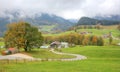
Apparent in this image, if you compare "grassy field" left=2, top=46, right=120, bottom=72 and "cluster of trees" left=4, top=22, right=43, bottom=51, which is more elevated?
"cluster of trees" left=4, top=22, right=43, bottom=51

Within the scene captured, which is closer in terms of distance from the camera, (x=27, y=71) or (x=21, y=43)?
(x=27, y=71)

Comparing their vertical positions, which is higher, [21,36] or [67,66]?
[21,36]

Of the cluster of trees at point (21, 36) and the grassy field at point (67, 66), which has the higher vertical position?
the cluster of trees at point (21, 36)

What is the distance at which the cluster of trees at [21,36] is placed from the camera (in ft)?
395

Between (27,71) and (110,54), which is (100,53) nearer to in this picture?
(110,54)

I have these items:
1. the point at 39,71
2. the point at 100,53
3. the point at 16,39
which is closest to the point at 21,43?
the point at 16,39

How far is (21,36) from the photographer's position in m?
121

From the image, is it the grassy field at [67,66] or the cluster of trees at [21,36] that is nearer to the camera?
the grassy field at [67,66]

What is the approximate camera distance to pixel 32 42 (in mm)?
121562

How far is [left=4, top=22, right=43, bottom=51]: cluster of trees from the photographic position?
395 ft

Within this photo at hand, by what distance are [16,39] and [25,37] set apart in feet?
13.7

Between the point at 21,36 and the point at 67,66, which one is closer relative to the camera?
the point at 67,66

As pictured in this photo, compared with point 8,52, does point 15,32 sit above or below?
above

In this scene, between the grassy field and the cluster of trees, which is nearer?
the grassy field
